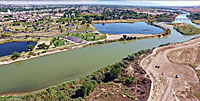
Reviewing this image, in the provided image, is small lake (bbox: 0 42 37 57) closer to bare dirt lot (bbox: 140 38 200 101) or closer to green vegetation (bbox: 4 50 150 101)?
green vegetation (bbox: 4 50 150 101)

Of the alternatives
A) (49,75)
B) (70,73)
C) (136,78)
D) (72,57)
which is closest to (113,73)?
(136,78)

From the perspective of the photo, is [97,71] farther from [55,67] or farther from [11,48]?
[11,48]

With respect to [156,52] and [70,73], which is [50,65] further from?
[156,52]

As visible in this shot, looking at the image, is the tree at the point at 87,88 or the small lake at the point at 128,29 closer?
the tree at the point at 87,88

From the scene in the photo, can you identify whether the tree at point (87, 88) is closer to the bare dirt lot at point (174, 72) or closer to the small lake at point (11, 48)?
the bare dirt lot at point (174, 72)

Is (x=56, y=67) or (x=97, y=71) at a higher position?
(x=97, y=71)

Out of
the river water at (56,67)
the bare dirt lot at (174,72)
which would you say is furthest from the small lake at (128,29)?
the bare dirt lot at (174,72)

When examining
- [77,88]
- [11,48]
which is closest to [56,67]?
[77,88]

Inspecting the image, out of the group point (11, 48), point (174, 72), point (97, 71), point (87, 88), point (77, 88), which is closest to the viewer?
point (87, 88)
